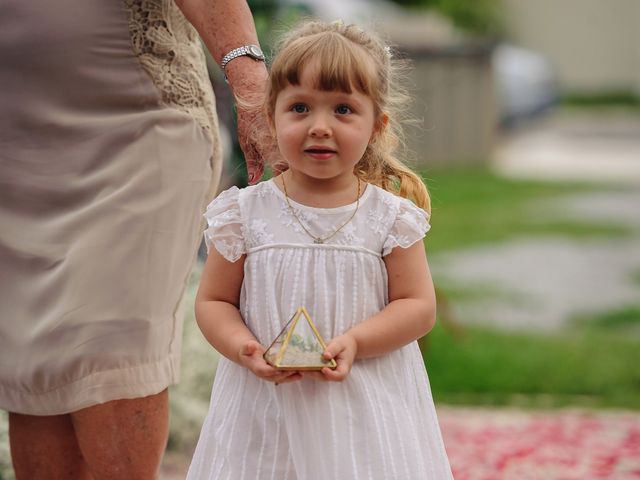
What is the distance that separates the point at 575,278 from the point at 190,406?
4003 mm

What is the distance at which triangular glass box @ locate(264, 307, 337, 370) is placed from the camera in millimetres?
2047

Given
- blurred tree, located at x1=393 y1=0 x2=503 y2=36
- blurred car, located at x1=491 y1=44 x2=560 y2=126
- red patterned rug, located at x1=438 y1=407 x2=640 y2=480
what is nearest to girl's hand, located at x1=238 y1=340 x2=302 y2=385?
red patterned rug, located at x1=438 y1=407 x2=640 y2=480

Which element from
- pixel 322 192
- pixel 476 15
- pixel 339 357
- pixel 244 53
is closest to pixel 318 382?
pixel 339 357

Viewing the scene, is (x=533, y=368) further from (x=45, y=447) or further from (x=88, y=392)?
(x=88, y=392)

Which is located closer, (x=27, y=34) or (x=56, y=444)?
(x=27, y=34)

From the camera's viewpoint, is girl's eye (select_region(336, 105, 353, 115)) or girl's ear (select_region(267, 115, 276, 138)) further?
girl's ear (select_region(267, 115, 276, 138))

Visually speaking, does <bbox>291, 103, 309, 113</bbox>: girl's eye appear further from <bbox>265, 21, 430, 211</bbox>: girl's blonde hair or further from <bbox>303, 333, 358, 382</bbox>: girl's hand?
<bbox>303, 333, 358, 382</bbox>: girl's hand

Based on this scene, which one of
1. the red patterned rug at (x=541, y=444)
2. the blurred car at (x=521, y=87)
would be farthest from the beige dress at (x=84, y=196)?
the blurred car at (x=521, y=87)

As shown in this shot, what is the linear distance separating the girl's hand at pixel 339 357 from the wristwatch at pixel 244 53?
0.64 metres

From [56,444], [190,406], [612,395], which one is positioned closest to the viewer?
[56,444]

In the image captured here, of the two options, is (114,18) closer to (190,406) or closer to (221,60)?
(221,60)

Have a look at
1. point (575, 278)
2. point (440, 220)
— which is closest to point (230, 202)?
point (575, 278)

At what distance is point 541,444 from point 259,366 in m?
2.73

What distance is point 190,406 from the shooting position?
14.7 feet
